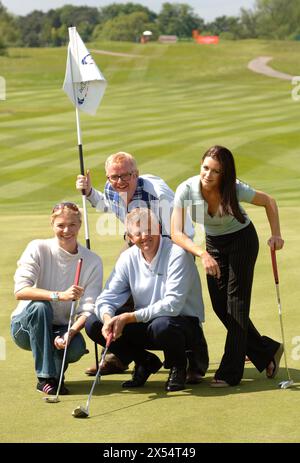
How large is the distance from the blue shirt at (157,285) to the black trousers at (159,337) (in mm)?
61

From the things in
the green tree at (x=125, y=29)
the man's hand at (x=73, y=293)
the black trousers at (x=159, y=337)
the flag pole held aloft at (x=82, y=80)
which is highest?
the flag pole held aloft at (x=82, y=80)

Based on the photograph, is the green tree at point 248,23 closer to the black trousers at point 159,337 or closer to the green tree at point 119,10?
the green tree at point 119,10

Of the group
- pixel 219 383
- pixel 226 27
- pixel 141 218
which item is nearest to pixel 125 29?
pixel 226 27

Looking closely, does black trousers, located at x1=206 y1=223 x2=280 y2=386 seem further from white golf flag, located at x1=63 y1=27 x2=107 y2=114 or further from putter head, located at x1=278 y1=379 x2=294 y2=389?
white golf flag, located at x1=63 y1=27 x2=107 y2=114

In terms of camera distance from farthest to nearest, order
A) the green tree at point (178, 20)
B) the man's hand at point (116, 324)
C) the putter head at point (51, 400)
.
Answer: the green tree at point (178, 20) → the man's hand at point (116, 324) → the putter head at point (51, 400)

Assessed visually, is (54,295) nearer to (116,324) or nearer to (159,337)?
(116,324)

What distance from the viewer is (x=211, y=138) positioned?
92.3 feet

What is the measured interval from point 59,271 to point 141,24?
134055mm

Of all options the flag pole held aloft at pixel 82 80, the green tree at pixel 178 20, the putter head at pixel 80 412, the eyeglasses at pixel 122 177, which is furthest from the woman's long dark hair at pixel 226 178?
the green tree at pixel 178 20

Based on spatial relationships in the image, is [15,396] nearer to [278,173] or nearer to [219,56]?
[278,173]

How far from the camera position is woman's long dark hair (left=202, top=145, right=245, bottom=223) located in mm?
6723

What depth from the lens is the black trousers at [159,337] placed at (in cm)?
687

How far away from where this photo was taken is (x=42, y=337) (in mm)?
6957

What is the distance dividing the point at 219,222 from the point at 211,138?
70.1ft
